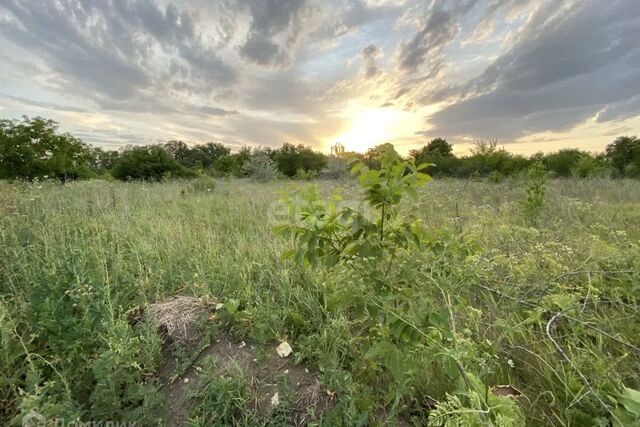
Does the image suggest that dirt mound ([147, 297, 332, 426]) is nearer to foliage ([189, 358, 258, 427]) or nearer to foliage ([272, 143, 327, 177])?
foliage ([189, 358, 258, 427])

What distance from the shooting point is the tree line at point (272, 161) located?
12.2 metres

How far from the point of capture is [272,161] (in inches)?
882

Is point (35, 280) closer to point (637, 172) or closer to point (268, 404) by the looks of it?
point (268, 404)

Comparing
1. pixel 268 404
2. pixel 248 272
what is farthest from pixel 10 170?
pixel 268 404

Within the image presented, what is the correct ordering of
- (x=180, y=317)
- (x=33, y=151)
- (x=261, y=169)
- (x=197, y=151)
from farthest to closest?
1. (x=197, y=151)
2. (x=261, y=169)
3. (x=33, y=151)
4. (x=180, y=317)

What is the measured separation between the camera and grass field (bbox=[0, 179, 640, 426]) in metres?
1.22

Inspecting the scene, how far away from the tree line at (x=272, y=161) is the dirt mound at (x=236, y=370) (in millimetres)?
1378

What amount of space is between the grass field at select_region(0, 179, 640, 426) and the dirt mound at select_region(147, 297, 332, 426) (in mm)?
70

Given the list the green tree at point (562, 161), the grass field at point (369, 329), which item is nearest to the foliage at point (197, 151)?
the green tree at point (562, 161)

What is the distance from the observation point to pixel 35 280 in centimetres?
213

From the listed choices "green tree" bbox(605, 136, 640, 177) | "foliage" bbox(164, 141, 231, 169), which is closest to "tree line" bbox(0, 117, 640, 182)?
"green tree" bbox(605, 136, 640, 177)

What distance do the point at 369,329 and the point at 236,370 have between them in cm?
88

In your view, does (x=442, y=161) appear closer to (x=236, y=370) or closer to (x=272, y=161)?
(x=272, y=161)

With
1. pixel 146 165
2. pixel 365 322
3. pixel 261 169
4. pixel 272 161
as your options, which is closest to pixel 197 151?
pixel 146 165
